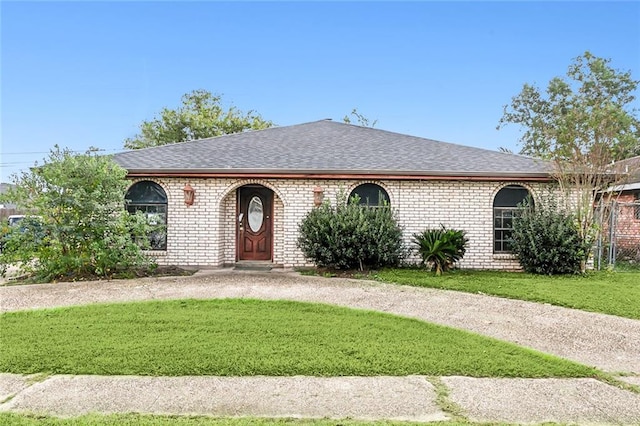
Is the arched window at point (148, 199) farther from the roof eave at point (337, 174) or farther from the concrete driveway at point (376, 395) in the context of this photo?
the concrete driveway at point (376, 395)

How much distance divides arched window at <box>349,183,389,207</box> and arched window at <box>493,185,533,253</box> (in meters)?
2.82

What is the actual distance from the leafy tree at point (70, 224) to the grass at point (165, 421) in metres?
6.51

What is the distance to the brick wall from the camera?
10.9 m

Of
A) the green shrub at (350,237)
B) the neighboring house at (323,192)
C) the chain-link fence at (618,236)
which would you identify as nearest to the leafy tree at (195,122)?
the neighboring house at (323,192)

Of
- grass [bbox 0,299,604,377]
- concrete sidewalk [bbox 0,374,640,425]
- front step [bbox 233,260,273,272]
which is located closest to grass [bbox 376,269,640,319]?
grass [bbox 0,299,604,377]

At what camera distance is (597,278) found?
967 cm

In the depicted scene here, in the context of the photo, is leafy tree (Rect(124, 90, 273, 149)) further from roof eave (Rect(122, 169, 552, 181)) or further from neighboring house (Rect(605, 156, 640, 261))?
A: neighboring house (Rect(605, 156, 640, 261))

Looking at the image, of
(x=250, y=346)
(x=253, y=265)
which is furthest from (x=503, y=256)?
(x=250, y=346)

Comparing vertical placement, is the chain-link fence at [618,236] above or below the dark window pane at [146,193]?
below

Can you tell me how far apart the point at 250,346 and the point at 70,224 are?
6.51 m

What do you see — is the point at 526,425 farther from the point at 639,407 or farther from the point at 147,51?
the point at 147,51

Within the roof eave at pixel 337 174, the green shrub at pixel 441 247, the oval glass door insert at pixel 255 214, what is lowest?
the green shrub at pixel 441 247

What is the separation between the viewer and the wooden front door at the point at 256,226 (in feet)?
38.8

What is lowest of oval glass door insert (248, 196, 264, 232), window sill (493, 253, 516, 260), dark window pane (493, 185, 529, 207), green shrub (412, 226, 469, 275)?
window sill (493, 253, 516, 260)
